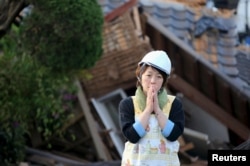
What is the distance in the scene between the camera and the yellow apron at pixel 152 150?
165 inches

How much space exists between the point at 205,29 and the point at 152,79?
7244 millimetres

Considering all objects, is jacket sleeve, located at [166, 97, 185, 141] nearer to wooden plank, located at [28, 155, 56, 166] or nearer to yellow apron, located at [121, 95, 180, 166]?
yellow apron, located at [121, 95, 180, 166]

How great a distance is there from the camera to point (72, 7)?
22.8 ft

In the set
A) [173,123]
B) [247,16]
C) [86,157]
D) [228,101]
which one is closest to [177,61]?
[228,101]

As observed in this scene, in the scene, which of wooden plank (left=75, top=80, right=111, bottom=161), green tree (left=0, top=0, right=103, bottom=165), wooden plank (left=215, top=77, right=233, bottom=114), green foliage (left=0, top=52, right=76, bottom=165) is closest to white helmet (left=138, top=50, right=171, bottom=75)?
green tree (left=0, top=0, right=103, bottom=165)

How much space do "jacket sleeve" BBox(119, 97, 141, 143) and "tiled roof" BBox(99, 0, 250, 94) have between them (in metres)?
6.56

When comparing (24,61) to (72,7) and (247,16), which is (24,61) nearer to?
(72,7)

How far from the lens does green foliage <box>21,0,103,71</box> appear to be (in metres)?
6.93

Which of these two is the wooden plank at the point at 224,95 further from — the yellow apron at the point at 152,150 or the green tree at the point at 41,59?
the yellow apron at the point at 152,150

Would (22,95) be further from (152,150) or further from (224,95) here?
(152,150)

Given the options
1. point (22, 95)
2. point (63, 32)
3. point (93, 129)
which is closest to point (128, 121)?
point (63, 32)

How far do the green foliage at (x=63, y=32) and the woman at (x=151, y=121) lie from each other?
277cm

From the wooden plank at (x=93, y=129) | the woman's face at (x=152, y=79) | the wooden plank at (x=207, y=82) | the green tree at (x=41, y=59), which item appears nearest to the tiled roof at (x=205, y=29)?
the wooden plank at (x=207, y=82)

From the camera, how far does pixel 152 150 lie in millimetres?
4207
